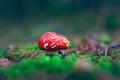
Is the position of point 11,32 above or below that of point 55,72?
above

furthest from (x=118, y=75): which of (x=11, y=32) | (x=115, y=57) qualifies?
(x=11, y=32)

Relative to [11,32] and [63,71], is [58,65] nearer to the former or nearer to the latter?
[63,71]

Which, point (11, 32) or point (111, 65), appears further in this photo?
point (11, 32)

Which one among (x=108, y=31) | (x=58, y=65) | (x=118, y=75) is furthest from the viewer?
(x=108, y=31)

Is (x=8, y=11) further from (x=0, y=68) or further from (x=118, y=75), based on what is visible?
(x=118, y=75)

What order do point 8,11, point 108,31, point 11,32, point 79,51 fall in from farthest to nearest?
point 8,11, point 11,32, point 108,31, point 79,51

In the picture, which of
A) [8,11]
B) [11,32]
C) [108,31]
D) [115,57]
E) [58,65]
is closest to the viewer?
[58,65]

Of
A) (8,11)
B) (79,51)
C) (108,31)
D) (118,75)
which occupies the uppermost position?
(8,11)

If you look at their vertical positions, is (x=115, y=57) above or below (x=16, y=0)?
below

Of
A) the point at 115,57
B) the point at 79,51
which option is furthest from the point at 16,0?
the point at 115,57
